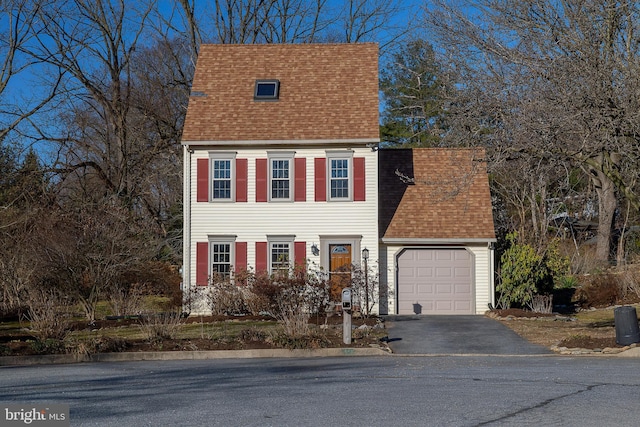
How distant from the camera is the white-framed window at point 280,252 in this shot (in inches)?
1059

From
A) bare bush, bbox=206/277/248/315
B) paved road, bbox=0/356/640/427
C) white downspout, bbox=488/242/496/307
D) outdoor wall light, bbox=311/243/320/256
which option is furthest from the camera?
outdoor wall light, bbox=311/243/320/256

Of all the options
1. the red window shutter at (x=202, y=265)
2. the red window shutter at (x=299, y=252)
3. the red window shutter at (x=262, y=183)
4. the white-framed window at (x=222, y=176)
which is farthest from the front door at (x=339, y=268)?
the red window shutter at (x=202, y=265)

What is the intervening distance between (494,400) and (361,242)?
52.6ft

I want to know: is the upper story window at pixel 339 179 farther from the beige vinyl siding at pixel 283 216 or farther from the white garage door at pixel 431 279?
the white garage door at pixel 431 279

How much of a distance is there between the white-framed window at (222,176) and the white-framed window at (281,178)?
4.15ft

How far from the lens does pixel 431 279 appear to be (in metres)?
27.2

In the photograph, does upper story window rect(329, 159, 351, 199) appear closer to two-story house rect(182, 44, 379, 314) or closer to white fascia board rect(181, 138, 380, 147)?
two-story house rect(182, 44, 379, 314)

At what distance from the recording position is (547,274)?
26453 millimetres

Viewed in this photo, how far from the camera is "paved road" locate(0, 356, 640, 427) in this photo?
9.73 m

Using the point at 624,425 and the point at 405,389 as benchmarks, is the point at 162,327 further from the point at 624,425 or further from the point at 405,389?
the point at 624,425

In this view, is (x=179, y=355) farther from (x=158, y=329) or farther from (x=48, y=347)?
(x=48, y=347)

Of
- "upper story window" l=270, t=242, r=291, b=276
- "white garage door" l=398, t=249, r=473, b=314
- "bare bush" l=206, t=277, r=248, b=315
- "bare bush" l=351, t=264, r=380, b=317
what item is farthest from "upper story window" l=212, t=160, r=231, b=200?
"white garage door" l=398, t=249, r=473, b=314

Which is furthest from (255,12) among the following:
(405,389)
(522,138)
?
(405,389)

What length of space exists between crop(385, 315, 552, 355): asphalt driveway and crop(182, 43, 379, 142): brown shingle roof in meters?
6.31
